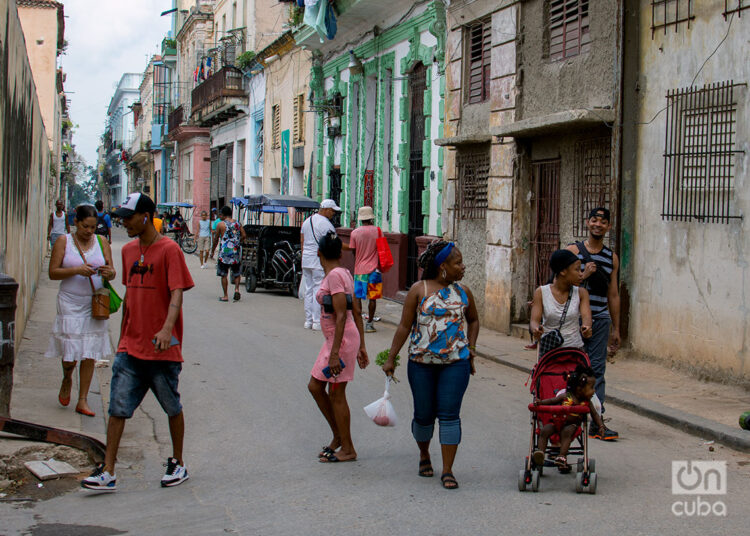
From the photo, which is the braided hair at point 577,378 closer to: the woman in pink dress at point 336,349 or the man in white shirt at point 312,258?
the woman in pink dress at point 336,349

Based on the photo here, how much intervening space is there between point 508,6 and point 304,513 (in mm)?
9858

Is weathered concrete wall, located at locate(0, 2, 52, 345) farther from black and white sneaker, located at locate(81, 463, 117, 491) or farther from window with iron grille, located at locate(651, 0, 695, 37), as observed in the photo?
window with iron grille, located at locate(651, 0, 695, 37)

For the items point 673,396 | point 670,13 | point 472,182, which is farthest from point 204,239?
point 673,396

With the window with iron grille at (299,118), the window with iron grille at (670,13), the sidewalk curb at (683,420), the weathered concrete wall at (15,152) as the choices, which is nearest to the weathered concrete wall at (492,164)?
the window with iron grille at (670,13)

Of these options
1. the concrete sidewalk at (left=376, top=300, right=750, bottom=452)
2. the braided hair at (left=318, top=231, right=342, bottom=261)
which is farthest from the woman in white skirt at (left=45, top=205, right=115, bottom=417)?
the concrete sidewalk at (left=376, top=300, right=750, bottom=452)

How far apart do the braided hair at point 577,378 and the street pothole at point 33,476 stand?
3178mm

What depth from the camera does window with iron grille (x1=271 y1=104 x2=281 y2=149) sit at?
90.7 ft

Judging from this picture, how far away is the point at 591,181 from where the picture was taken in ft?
37.2

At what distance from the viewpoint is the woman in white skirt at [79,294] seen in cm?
733

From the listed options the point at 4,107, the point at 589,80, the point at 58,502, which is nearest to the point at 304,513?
the point at 58,502

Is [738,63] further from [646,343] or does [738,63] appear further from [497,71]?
[497,71]

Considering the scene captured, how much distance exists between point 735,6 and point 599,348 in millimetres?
4059

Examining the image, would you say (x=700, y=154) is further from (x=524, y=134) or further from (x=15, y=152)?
(x=15, y=152)

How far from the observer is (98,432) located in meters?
7.07
